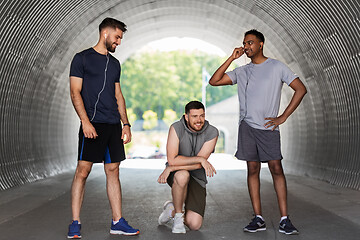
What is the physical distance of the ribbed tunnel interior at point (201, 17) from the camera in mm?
9781

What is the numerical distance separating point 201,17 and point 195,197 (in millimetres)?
11356

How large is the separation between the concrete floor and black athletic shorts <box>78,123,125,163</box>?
810 millimetres

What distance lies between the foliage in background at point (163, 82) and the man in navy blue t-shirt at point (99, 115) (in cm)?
5710

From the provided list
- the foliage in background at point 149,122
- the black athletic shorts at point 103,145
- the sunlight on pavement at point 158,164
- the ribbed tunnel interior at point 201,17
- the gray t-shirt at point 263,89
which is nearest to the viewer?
the black athletic shorts at point 103,145

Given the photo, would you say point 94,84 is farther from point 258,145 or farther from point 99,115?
point 258,145

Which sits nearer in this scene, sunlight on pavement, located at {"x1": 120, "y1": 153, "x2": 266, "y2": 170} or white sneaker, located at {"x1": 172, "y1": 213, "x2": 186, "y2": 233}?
white sneaker, located at {"x1": 172, "y1": 213, "x2": 186, "y2": 233}

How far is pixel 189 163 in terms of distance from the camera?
19.2 ft

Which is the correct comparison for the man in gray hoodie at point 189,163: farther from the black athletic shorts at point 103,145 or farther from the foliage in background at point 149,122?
the foliage in background at point 149,122

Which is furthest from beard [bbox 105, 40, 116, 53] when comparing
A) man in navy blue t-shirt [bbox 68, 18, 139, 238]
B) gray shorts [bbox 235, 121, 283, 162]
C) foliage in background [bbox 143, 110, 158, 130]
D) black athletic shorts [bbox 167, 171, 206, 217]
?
foliage in background [bbox 143, 110, 158, 130]

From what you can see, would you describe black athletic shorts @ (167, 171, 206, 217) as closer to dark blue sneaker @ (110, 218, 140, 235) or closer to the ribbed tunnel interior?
dark blue sneaker @ (110, 218, 140, 235)

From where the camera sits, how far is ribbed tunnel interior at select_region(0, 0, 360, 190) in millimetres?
9781

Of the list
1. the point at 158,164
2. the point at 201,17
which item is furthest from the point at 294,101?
the point at 158,164

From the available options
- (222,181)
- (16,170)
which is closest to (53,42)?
(16,170)

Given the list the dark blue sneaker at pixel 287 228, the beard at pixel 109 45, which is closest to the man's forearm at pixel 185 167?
the dark blue sneaker at pixel 287 228
